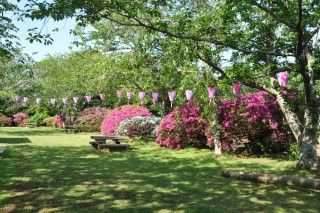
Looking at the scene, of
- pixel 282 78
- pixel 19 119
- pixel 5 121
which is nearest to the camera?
pixel 282 78

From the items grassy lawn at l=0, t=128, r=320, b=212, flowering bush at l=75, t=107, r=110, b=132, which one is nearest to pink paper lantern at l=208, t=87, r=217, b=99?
grassy lawn at l=0, t=128, r=320, b=212

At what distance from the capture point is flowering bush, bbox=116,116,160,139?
23.1 m

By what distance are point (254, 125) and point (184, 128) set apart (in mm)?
3399

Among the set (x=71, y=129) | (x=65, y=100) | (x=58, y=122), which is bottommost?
(x=71, y=129)

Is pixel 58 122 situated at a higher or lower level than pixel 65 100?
lower

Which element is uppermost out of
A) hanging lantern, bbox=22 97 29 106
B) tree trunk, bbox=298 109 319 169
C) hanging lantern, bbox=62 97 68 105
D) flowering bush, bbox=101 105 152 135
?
hanging lantern, bbox=22 97 29 106

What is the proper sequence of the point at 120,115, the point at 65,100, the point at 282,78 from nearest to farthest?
the point at 282,78 < the point at 120,115 < the point at 65,100

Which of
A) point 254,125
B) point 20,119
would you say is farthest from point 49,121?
point 254,125

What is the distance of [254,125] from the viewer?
1527cm

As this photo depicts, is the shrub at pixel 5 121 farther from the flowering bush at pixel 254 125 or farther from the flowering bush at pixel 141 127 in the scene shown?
the flowering bush at pixel 254 125

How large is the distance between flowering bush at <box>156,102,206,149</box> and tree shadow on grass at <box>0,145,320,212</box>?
2.59 m

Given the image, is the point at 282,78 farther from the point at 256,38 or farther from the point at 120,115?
the point at 120,115

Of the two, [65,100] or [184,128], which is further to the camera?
[65,100]

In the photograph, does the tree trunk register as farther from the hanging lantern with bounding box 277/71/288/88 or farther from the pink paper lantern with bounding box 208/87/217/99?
the pink paper lantern with bounding box 208/87/217/99
